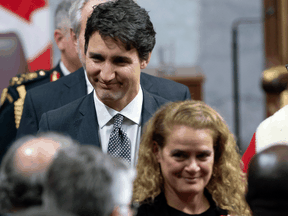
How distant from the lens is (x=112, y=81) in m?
1.55

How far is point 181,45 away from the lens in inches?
183

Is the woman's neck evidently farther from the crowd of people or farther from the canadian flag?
the canadian flag

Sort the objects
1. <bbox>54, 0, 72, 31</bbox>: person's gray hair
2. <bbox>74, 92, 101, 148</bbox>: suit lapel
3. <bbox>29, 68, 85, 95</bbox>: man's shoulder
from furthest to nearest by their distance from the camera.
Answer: <bbox>54, 0, 72, 31</bbox>: person's gray hair
<bbox>29, 68, 85, 95</bbox>: man's shoulder
<bbox>74, 92, 101, 148</bbox>: suit lapel

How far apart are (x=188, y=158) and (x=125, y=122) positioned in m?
0.45

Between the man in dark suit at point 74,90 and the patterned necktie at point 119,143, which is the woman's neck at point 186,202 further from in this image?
the man in dark suit at point 74,90

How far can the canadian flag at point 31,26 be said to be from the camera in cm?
357

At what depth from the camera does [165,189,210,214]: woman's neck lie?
1347mm

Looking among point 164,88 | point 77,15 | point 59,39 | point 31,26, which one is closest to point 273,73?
point 164,88

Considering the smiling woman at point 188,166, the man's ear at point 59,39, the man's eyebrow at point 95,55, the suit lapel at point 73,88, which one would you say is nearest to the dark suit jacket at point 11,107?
the man's ear at point 59,39

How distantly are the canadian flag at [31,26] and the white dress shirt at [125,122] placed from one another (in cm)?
215

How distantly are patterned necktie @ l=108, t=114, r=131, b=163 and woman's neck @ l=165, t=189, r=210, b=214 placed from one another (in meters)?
0.30

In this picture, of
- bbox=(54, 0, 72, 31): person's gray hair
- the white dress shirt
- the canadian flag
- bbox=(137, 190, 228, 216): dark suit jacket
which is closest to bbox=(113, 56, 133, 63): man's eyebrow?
the white dress shirt

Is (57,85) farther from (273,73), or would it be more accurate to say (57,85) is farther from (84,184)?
(84,184)

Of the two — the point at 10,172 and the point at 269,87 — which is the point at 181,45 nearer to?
the point at 269,87
